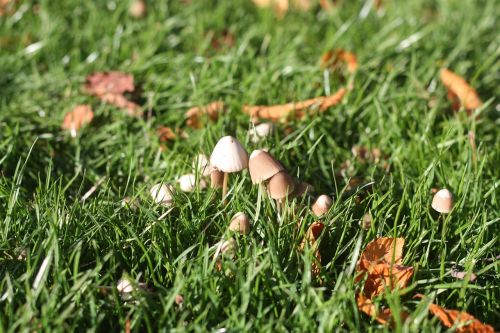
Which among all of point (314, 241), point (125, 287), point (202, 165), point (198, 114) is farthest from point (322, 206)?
point (198, 114)

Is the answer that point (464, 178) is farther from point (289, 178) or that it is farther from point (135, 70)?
point (135, 70)

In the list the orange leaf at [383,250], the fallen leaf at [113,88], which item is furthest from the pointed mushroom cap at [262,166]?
the fallen leaf at [113,88]

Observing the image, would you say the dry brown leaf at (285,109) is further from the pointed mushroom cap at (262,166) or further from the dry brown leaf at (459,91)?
the pointed mushroom cap at (262,166)

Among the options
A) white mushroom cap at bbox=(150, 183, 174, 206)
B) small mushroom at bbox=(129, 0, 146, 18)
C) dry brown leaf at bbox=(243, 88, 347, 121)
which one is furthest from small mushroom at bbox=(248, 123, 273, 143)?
small mushroom at bbox=(129, 0, 146, 18)

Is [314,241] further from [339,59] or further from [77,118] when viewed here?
[339,59]

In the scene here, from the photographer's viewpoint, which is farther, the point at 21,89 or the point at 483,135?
the point at 21,89

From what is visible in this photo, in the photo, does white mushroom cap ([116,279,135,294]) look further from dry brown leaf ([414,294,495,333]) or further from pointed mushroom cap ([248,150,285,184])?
dry brown leaf ([414,294,495,333])

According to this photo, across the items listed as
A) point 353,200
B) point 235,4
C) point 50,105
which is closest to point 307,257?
point 353,200
